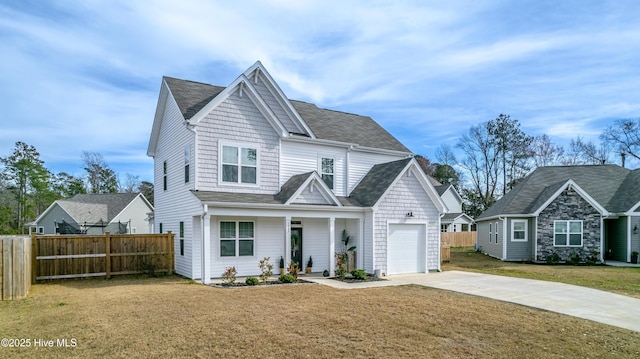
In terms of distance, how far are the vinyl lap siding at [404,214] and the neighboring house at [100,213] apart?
1082 inches

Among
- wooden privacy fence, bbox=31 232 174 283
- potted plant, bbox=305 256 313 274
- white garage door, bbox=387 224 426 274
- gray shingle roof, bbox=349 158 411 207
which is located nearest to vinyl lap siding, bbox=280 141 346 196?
gray shingle roof, bbox=349 158 411 207

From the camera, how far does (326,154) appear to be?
1870cm

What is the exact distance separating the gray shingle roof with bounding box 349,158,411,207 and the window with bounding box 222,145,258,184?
15.6ft

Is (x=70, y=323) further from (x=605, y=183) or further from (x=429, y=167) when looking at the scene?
(x=429, y=167)

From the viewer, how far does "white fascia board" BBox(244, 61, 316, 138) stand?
56.6 ft

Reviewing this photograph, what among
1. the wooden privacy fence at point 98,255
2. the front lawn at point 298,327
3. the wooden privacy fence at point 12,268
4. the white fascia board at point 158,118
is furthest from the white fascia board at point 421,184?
the wooden privacy fence at point 12,268

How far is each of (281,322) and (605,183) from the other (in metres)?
26.9

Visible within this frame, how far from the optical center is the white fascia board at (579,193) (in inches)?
913

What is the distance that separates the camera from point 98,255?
15320 mm

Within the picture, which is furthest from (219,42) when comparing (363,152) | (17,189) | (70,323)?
(17,189)

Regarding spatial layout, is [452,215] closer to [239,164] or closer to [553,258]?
[553,258]

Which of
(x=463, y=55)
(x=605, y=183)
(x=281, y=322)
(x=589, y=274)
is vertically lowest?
(x=589, y=274)

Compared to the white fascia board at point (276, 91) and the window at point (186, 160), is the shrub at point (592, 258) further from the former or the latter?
the window at point (186, 160)

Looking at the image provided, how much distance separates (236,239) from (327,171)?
528 centimetres
